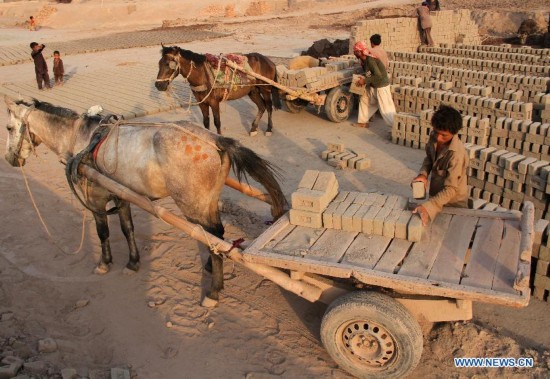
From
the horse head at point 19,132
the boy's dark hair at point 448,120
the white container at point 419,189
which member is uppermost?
the boy's dark hair at point 448,120

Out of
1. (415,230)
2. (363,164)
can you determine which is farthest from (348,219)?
(363,164)

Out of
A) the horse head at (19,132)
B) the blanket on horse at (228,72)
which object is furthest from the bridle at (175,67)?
the horse head at (19,132)

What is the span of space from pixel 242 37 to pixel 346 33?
17.5ft

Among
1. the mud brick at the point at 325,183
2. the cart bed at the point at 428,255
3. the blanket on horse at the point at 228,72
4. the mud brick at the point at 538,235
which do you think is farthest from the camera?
the blanket on horse at the point at 228,72

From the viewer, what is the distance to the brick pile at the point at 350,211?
3.92 metres

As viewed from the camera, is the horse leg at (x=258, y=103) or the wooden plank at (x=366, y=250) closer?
the wooden plank at (x=366, y=250)

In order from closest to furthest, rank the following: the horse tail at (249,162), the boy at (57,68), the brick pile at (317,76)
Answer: the horse tail at (249,162)
the brick pile at (317,76)
the boy at (57,68)

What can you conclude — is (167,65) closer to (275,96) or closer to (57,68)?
(275,96)

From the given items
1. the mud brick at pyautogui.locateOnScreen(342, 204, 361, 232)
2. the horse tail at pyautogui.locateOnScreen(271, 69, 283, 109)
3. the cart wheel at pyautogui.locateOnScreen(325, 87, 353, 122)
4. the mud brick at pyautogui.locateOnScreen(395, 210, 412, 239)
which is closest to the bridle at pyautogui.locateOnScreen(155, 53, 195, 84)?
the horse tail at pyautogui.locateOnScreen(271, 69, 283, 109)

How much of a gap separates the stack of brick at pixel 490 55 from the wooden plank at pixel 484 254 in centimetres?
987

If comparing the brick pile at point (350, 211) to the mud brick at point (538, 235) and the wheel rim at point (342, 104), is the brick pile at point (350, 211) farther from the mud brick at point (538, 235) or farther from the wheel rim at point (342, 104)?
the wheel rim at point (342, 104)

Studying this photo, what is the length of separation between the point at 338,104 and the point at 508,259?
25.6 ft

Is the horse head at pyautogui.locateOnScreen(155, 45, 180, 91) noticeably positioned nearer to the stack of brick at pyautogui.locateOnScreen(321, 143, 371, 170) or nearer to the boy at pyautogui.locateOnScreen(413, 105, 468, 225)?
the stack of brick at pyautogui.locateOnScreen(321, 143, 371, 170)

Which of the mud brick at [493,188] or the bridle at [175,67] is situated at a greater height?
the bridle at [175,67]
